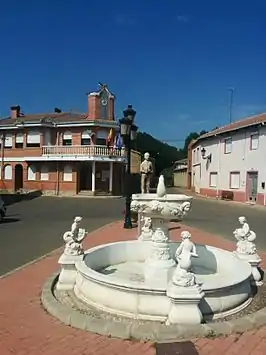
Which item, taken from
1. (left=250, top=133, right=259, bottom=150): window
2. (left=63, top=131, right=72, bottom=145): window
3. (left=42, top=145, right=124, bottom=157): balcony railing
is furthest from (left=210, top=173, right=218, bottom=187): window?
(left=63, top=131, right=72, bottom=145): window

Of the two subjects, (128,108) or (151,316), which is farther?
(128,108)

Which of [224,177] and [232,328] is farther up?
[224,177]

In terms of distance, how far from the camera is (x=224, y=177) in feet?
113

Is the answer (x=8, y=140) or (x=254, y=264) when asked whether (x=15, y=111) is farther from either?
(x=254, y=264)

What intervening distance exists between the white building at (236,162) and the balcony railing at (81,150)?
31.6ft

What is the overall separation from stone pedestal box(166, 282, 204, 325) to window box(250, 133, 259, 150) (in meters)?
26.9

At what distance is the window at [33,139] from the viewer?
38.7 meters

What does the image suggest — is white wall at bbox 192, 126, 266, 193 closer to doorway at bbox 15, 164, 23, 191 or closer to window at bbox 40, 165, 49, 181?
window at bbox 40, 165, 49, 181

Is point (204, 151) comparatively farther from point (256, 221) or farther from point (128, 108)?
point (128, 108)

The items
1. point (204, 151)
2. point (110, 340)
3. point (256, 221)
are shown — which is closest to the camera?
point (110, 340)

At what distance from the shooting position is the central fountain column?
20.4 feet

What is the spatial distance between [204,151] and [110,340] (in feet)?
121

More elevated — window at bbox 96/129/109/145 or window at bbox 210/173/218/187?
window at bbox 96/129/109/145

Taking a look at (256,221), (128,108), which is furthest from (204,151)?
(128,108)
